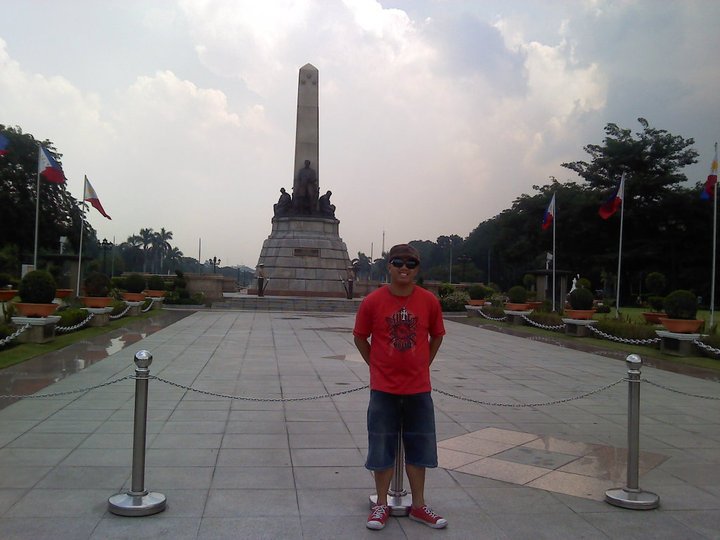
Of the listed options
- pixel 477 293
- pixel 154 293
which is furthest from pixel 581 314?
pixel 154 293

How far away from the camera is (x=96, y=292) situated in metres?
19.5

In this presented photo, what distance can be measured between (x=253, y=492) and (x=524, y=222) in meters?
52.2

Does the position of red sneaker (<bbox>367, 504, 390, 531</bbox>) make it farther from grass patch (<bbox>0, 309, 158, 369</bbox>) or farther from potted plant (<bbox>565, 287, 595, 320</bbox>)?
potted plant (<bbox>565, 287, 595, 320</bbox>)

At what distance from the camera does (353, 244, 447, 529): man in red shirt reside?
14.2 ft

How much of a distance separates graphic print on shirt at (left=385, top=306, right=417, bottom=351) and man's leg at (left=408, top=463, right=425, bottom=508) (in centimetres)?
81

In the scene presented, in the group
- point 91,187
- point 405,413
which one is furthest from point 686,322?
point 91,187

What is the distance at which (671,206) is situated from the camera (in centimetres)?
4409

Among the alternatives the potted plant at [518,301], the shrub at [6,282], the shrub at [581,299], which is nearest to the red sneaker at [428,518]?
the shrub at [581,299]

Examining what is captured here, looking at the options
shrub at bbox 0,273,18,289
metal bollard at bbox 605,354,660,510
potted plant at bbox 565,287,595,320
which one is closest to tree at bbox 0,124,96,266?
shrub at bbox 0,273,18,289

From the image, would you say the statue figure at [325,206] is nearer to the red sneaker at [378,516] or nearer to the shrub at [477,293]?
the shrub at [477,293]

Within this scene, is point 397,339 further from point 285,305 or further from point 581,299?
point 285,305

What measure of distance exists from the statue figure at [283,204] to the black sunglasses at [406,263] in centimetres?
3645

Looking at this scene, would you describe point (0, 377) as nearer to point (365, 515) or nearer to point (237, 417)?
point (237, 417)

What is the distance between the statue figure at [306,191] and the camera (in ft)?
129
